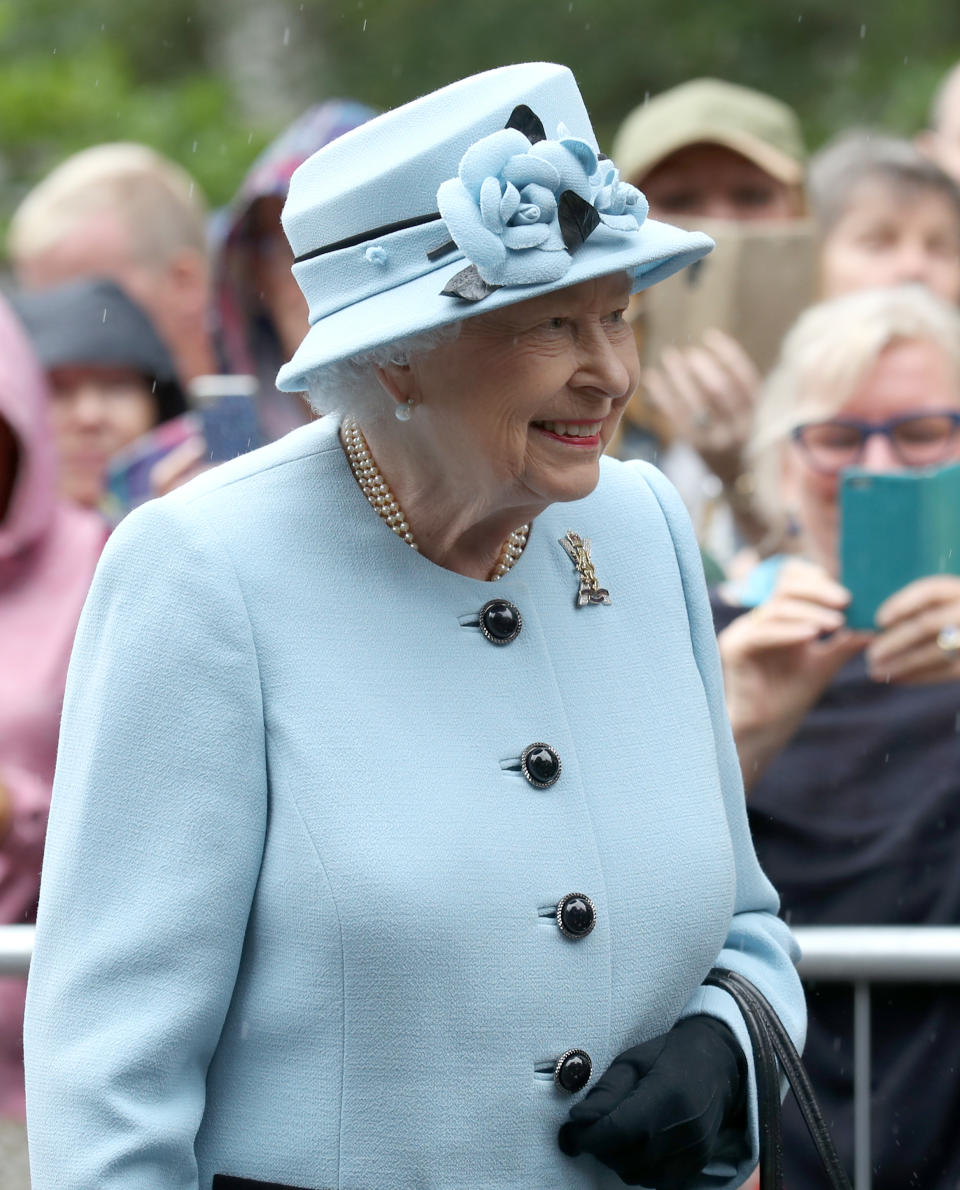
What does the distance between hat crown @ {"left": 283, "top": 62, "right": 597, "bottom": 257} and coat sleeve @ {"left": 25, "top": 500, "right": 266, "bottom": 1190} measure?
387 millimetres

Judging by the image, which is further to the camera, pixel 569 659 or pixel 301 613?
pixel 569 659

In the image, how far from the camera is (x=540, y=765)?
187cm

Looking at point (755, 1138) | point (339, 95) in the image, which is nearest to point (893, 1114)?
point (755, 1138)

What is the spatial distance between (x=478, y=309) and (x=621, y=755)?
527 mm

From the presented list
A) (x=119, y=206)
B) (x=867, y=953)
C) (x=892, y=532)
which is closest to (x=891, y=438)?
(x=892, y=532)

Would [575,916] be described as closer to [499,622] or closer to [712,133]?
[499,622]

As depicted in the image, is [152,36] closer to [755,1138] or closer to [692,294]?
[692,294]

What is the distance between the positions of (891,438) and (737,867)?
1.30 metres

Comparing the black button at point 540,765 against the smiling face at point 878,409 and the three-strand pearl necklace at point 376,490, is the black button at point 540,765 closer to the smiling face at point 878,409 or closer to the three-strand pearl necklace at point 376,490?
the three-strand pearl necklace at point 376,490

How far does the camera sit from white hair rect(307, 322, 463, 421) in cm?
178

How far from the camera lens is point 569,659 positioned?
6.52ft

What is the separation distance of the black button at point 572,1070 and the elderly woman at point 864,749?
38.7 inches

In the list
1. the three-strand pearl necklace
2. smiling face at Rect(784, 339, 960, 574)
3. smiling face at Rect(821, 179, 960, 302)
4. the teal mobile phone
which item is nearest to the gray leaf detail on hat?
the three-strand pearl necklace

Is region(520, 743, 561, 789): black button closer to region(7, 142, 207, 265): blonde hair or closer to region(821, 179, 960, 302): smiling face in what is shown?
region(821, 179, 960, 302): smiling face
